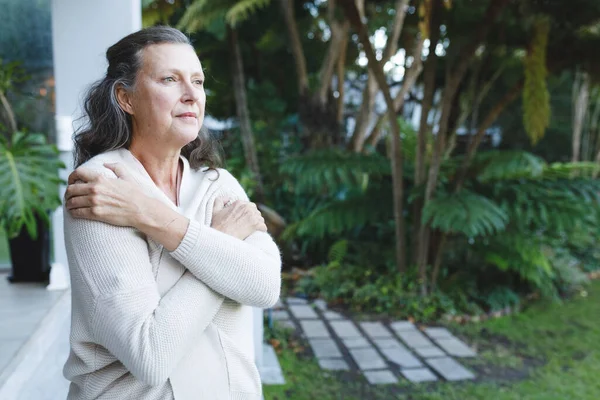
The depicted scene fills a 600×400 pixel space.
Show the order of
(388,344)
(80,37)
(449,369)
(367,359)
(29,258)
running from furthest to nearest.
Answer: (388,344)
(367,359)
(449,369)
(29,258)
(80,37)

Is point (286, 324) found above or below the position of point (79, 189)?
below

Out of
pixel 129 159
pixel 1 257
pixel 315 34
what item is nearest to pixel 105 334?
pixel 129 159

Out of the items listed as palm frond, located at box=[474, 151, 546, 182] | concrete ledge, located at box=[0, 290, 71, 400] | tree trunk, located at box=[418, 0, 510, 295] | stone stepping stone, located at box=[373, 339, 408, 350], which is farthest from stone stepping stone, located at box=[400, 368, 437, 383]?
concrete ledge, located at box=[0, 290, 71, 400]

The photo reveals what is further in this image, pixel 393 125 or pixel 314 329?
pixel 393 125

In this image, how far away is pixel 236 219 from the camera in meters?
1.09

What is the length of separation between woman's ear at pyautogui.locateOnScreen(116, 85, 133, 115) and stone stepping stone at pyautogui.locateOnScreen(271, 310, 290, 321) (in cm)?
312

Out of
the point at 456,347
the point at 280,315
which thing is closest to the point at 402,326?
the point at 456,347

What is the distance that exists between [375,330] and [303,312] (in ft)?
2.17

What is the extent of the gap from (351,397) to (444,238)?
170cm

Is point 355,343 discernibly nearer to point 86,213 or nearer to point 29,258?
point 29,258

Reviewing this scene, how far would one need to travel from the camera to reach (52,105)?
3309 mm

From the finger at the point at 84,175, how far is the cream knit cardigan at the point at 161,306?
0.10 ft

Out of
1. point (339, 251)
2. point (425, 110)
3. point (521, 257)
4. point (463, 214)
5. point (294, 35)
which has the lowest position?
point (339, 251)

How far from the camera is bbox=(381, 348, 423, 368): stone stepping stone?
329 centimetres
